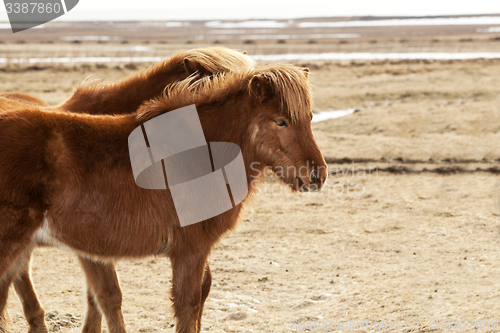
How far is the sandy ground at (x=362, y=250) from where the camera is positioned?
4.36 metres

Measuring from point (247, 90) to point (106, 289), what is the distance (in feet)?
6.29

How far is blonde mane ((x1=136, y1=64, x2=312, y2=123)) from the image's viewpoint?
3258 mm

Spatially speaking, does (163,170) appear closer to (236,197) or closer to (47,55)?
(236,197)

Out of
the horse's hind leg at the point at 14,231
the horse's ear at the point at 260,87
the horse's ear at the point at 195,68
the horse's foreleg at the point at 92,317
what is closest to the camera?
the horse's hind leg at the point at 14,231

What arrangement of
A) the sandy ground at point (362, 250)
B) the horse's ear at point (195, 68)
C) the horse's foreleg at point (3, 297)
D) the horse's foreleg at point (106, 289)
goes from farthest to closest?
the sandy ground at point (362, 250)
the horse's ear at point (195, 68)
the horse's foreleg at point (106, 289)
the horse's foreleg at point (3, 297)

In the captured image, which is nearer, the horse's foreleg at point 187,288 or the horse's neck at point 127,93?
the horse's foreleg at point 187,288

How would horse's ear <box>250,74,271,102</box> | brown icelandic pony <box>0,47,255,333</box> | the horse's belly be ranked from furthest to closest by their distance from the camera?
brown icelandic pony <box>0,47,255,333</box> → horse's ear <box>250,74,271,102</box> → the horse's belly

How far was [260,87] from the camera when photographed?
3268mm

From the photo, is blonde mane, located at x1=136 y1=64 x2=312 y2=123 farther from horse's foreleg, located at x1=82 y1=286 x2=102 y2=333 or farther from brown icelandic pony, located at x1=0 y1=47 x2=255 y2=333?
horse's foreleg, located at x1=82 y1=286 x2=102 y2=333

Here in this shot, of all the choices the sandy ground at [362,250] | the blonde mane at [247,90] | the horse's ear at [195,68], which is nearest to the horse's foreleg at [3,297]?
the sandy ground at [362,250]

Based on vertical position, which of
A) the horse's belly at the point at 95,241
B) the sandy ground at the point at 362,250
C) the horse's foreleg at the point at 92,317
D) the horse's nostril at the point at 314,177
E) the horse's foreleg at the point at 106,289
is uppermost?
the horse's nostril at the point at 314,177

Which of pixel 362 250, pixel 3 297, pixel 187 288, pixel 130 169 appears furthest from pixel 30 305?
pixel 362 250

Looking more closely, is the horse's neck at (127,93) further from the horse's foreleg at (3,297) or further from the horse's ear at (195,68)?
the horse's foreleg at (3,297)

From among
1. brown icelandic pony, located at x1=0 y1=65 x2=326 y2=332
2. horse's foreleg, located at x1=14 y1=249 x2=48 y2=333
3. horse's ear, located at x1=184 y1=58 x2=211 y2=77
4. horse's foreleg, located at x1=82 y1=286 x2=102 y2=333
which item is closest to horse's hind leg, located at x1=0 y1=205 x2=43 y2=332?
brown icelandic pony, located at x1=0 y1=65 x2=326 y2=332
